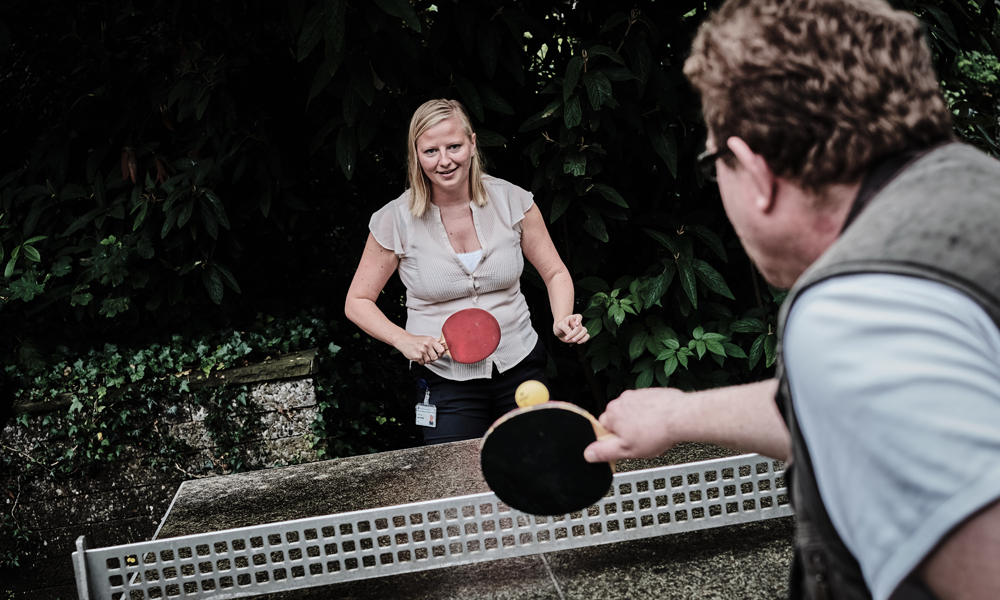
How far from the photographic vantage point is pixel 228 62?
358cm

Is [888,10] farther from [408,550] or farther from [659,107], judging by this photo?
[659,107]

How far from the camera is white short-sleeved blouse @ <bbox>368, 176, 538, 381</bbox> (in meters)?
2.88

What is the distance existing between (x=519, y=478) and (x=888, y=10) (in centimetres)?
83

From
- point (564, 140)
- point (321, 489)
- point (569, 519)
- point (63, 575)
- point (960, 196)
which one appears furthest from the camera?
point (63, 575)

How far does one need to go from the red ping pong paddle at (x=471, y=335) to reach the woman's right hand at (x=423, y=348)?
1.8 inches

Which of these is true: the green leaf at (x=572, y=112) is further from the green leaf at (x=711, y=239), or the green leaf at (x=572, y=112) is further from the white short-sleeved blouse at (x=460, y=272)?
the green leaf at (x=711, y=239)

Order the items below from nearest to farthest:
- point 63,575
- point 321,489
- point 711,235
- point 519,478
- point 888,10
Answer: point 888,10 → point 519,478 → point 321,489 → point 711,235 → point 63,575

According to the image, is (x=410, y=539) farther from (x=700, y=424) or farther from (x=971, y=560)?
(x=971, y=560)

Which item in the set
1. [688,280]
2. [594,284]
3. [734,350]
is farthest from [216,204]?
[734,350]

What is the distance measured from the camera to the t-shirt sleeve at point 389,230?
294cm

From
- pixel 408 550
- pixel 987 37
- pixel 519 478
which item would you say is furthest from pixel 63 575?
pixel 987 37

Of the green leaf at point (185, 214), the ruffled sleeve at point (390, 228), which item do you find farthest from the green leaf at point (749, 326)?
the green leaf at point (185, 214)

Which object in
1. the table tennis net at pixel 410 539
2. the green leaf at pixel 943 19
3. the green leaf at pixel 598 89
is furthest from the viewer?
the green leaf at pixel 943 19

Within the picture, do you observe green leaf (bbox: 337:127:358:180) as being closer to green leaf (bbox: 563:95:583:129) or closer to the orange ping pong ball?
green leaf (bbox: 563:95:583:129)
